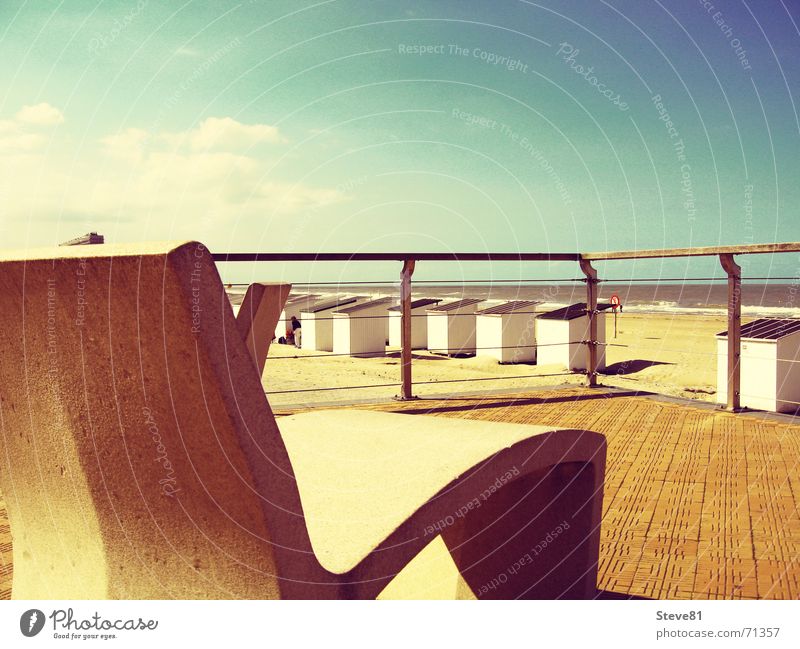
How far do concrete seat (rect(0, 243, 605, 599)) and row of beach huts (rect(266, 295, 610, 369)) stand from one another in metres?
12.3

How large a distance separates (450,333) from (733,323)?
12.9 meters

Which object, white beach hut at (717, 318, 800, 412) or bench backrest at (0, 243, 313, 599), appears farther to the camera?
white beach hut at (717, 318, 800, 412)

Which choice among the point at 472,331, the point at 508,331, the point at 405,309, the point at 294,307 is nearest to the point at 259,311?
the point at 405,309

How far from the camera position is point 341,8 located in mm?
3922

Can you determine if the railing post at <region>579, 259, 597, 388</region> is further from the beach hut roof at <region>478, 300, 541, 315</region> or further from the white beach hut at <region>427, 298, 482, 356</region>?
the white beach hut at <region>427, 298, 482, 356</region>

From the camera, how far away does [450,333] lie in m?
18.0

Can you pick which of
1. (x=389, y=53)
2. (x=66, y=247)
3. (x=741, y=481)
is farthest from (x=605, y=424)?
(x=66, y=247)

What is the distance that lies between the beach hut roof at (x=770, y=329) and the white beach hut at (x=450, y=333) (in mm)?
10190

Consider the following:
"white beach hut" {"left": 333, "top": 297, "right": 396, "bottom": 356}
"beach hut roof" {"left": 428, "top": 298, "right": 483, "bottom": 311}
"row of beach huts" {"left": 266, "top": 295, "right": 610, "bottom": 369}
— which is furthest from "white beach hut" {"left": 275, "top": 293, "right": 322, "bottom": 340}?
"beach hut roof" {"left": 428, "top": 298, "right": 483, "bottom": 311}

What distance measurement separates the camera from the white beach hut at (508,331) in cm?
1636

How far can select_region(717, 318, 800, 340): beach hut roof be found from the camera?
22.6ft

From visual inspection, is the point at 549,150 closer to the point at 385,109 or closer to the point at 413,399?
the point at 385,109
